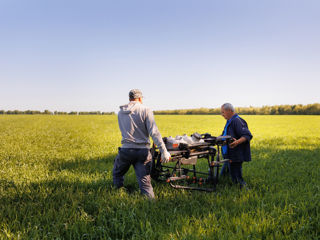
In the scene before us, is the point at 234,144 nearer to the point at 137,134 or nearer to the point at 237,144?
the point at 237,144

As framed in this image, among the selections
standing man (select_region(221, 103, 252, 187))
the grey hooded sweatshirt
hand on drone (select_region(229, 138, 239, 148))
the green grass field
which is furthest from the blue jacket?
the grey hooded sweatshirt

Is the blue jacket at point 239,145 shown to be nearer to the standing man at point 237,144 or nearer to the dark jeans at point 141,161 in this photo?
the standing man at point 237,144

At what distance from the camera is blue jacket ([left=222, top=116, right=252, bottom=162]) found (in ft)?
17.2

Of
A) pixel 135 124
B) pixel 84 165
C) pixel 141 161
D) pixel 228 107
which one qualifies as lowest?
pixel 84 165

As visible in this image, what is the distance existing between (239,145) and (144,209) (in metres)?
2.68

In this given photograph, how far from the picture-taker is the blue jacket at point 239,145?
523 cm

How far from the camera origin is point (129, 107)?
438 cm

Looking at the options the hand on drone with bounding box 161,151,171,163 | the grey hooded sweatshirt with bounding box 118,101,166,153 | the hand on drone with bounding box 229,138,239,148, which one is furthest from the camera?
the hand on drone with bounding box 229,138,239,148

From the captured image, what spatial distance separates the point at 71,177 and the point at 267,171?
5.85m

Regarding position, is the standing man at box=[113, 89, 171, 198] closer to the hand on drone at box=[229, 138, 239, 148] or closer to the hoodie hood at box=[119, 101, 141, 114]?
the hoodie hood at box=[119, 101, 141, 114]

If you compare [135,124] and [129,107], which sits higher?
[129,107]

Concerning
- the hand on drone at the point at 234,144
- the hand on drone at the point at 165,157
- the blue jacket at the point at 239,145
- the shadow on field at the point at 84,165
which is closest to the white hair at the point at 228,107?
the blue jacket at the point at 239,145

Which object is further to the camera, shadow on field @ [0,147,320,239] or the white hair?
the white hair

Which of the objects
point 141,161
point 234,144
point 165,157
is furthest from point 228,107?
point 141,161
